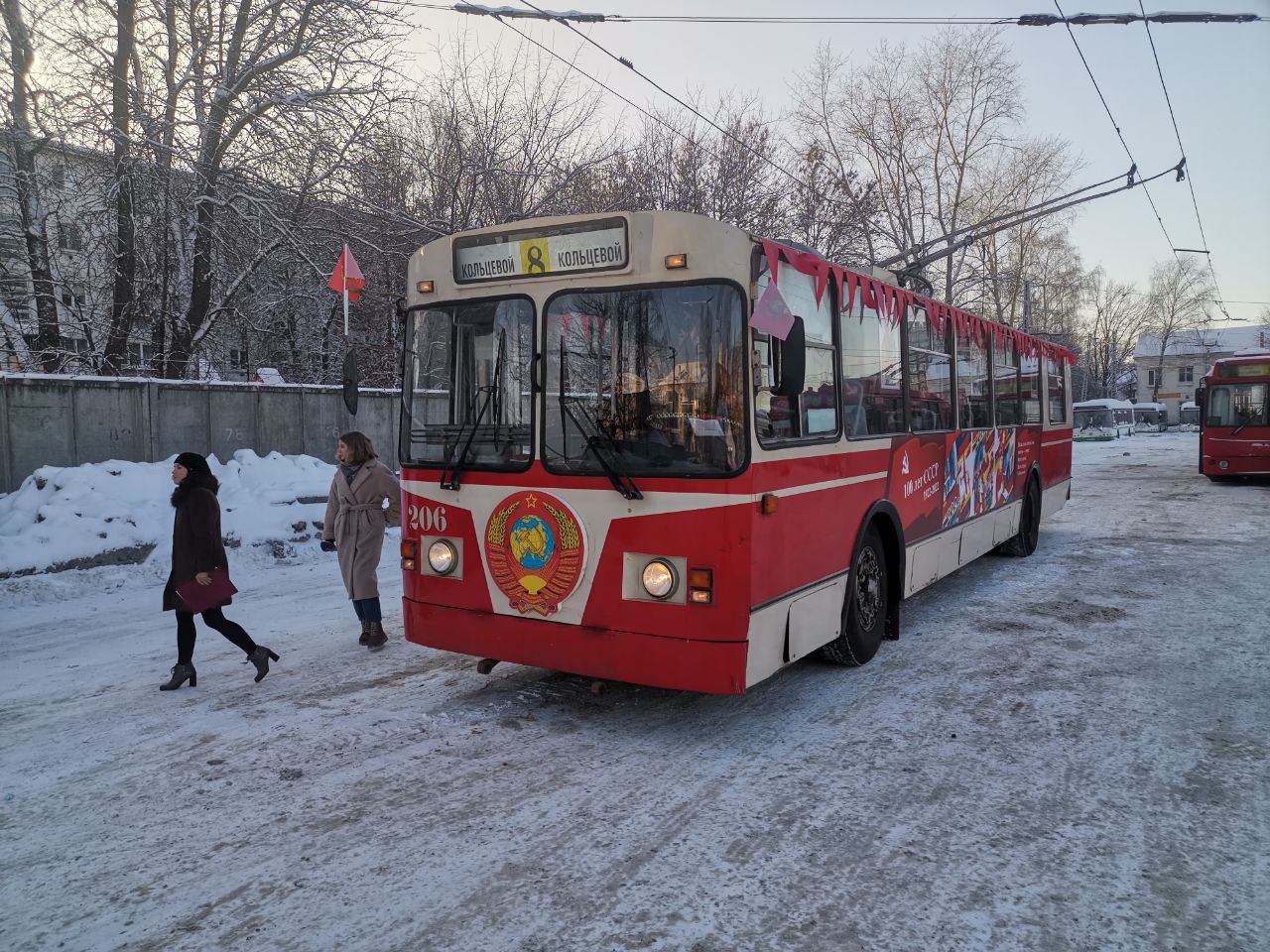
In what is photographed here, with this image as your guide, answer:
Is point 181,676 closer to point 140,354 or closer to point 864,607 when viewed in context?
point 864,607

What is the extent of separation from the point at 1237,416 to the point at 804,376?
21471 mm

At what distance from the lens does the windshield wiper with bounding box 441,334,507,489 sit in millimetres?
5324

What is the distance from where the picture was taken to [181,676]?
584cm

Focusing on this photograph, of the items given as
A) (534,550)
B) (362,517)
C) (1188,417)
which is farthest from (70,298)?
(1188,417)

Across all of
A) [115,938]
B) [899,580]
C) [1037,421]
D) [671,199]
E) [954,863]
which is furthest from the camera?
[671,199]

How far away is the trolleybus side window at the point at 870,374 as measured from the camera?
6.09m

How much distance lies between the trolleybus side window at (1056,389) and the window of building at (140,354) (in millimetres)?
14395

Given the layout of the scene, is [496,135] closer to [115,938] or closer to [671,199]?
[671,199]

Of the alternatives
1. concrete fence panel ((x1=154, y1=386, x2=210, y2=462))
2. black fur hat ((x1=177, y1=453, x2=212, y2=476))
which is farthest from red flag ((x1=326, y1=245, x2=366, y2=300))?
black fur hat ((x1=177, y1=453, x2=212, y2=476))

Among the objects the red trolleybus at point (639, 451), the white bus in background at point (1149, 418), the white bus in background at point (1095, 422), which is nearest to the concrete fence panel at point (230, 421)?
the red trolleybus at point (639, 451)

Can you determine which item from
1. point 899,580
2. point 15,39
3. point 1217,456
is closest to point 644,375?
point 899,580

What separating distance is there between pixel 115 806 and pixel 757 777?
3041 millimetres

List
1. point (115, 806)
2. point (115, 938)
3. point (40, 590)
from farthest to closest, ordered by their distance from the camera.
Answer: point (40, 590), point (115, 806), point (115, 938)

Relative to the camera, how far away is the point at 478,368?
5.40 m
